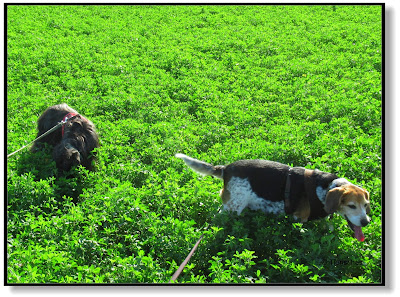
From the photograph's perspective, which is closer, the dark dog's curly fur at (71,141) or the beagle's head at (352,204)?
the beagle's head at (352,204)

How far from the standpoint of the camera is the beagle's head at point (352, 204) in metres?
4.05

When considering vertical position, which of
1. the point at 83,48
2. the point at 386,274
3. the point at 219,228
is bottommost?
the point at 386,274

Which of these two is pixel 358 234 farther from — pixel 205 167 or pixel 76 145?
pixel 76 145

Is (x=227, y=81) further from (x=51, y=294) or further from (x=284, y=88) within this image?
(x=51, y=294)

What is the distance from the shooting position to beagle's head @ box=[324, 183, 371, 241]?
4051 millimetres

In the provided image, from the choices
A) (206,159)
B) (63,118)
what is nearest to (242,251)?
(206,159)

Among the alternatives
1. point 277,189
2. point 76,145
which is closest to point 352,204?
point 277,189

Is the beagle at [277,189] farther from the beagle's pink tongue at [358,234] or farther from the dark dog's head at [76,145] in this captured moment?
the dark dog's head at [76,145]

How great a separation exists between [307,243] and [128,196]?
219 centimetres

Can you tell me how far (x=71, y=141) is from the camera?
234 inches

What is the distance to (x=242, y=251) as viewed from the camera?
405cm

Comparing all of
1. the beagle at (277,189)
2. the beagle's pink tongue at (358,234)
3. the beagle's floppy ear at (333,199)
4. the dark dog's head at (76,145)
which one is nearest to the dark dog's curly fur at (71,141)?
the dark dog's head at (76,145)

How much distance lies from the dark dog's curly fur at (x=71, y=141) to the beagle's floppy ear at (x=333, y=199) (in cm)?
344

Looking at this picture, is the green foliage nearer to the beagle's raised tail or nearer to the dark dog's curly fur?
the dark dog's curly fur
